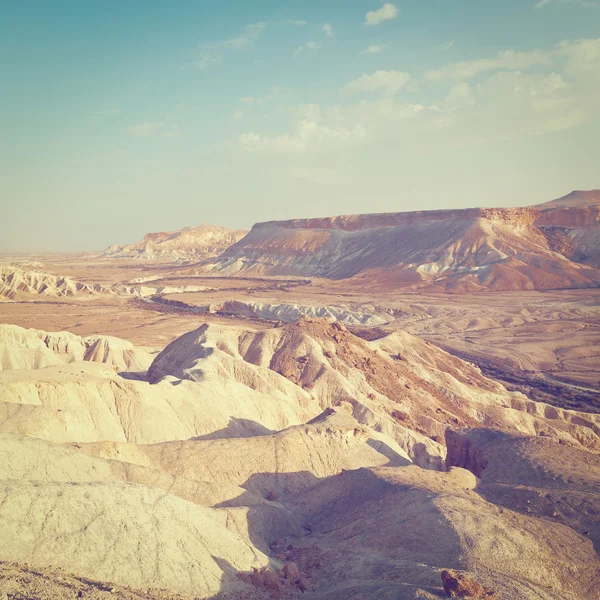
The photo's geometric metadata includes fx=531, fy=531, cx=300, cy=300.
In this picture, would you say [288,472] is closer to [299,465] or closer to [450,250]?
[299,465]

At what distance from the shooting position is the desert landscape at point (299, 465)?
13078 millimetres

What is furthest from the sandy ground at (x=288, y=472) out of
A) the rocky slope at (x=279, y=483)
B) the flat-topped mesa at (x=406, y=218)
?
the flat-topped mesa at (x=406, y=218)

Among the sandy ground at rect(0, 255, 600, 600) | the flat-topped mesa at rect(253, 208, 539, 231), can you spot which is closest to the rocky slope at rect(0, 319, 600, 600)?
the sandy ground at rect(0, 255, 600, 600)

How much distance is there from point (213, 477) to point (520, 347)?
4816cm

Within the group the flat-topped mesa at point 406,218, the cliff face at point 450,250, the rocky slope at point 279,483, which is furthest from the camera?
the flat-topped mesa at point 406,218

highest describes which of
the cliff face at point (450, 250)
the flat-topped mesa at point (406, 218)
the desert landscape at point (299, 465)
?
the flat-topped mesa at point (406, 218)

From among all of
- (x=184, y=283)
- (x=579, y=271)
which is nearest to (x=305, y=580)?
(x=579, y=271)

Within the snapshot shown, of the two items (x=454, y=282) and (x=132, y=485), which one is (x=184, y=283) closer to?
(x=454, y=282)

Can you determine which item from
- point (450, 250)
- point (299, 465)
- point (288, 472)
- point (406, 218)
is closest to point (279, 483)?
point (288, 472)

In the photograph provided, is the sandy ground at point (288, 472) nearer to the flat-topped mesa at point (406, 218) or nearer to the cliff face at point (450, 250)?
the cliff face at point (450, 250)

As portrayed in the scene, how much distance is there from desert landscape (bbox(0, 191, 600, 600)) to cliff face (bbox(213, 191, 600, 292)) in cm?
3429

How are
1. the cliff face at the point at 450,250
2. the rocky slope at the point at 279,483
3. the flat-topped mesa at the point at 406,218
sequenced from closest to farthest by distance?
the rocky slope at the point at 279,483 → the cliff face at the point at 450,250 → the flat-topped mesa at the point at 406,218

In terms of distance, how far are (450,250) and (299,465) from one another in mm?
91406

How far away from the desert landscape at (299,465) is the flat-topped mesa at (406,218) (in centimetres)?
5393
